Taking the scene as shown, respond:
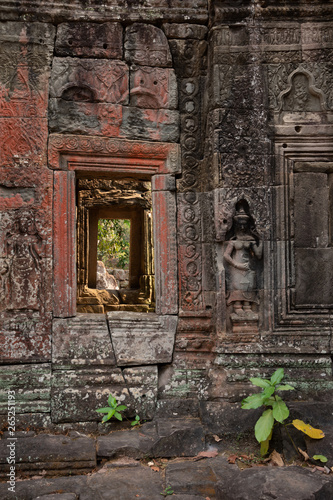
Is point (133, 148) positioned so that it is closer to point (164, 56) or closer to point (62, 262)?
point (164, 56)

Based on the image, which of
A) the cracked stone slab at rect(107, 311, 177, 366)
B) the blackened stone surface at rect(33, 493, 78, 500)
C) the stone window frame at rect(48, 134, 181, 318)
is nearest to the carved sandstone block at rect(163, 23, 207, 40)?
the stone window frame at rect(48, 134, 181, 318)

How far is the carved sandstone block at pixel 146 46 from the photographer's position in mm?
4902

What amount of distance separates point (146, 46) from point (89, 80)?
0.72m

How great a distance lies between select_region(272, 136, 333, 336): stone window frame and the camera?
15.4 feet

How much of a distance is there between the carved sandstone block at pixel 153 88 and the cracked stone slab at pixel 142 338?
229 centimetres

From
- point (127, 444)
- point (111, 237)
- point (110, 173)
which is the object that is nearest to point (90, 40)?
point (110, 173)

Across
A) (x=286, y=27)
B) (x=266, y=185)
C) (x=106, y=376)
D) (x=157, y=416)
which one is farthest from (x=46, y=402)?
(x=286, y=27)

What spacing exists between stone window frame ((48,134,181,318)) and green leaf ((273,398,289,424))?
1461 mm

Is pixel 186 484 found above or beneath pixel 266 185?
beneath

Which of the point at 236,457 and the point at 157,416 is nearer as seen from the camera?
the point at 236,457

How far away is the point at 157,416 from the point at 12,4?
14.6 ft

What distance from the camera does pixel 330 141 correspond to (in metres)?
4.82

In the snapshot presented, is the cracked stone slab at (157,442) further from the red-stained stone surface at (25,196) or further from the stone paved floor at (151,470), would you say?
the red-stained stone surface at (25,196)

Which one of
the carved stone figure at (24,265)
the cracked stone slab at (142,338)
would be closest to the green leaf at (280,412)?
the cracked stone slab at (142,338)
